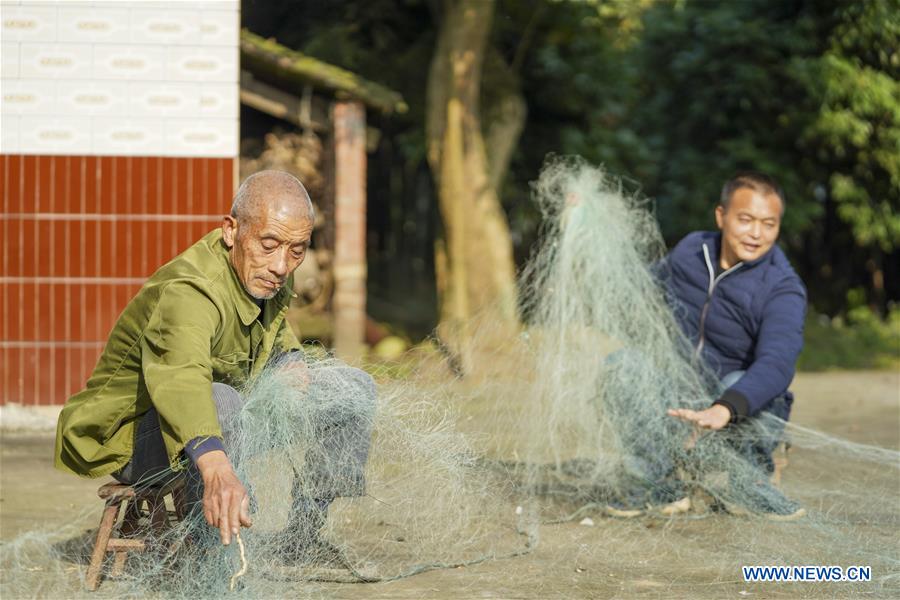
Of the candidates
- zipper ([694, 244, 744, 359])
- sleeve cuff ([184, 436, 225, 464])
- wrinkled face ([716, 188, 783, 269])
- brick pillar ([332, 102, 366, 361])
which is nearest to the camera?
sleeve cuff ([184, 436, 225, 464])

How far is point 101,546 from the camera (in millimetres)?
4473

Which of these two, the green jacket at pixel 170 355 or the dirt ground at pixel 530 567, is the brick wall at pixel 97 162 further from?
the green jacket at pixel 170 355

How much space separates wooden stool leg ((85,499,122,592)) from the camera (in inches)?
175

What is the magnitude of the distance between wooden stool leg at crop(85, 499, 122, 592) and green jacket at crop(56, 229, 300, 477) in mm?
136

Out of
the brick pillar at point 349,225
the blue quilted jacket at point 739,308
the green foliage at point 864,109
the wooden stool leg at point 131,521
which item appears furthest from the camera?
the green foliage at point 864,109

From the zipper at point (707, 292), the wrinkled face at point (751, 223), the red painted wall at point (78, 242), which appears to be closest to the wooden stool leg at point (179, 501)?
the zipper at point (707, 292)

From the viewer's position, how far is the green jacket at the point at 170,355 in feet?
13.2

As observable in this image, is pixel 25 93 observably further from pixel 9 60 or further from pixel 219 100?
pixel 219 100

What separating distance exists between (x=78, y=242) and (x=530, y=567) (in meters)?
4.65

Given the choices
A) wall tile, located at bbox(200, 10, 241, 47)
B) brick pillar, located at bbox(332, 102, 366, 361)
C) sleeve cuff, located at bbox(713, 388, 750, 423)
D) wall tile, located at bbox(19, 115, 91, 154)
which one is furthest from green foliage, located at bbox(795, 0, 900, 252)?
sleeve cuff, located at bbox(713, 388, 750, 423)

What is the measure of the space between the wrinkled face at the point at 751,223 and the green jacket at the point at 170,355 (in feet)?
7.86

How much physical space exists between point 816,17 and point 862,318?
4.29m

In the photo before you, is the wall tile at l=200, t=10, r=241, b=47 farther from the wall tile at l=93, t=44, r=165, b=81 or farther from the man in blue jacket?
the man in blue jacket

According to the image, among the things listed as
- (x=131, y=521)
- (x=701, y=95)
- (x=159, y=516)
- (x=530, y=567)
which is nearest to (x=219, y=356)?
(x=159, y=516)
